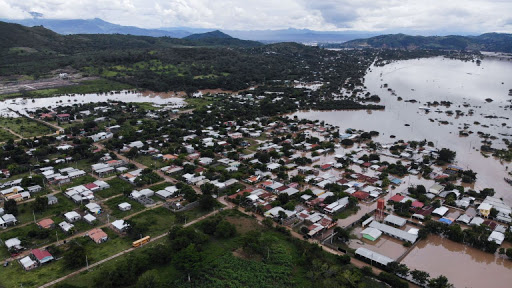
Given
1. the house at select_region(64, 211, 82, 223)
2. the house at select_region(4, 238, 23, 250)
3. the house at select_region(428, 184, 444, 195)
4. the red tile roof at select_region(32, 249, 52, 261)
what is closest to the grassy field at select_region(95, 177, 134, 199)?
the house at select_region(64, 211, 82, 223)

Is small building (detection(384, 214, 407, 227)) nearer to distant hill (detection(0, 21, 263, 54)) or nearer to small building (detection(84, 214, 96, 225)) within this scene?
small building (detection(84, 214, 96, 225))

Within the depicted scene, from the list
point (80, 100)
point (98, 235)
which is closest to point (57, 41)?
point (80, 100)

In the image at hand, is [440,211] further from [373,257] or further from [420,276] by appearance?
[420,276]

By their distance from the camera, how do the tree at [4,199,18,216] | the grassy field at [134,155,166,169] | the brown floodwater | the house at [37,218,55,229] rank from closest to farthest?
the brown floodwater → the house at [37,218,55,229] → the tree at [4,199,18,216] → the grassy field at [134,155,166,169]

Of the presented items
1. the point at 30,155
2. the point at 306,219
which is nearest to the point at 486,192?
the point at 306,219

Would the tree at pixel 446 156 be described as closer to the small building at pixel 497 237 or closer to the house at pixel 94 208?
the small building at pixel 497 237
